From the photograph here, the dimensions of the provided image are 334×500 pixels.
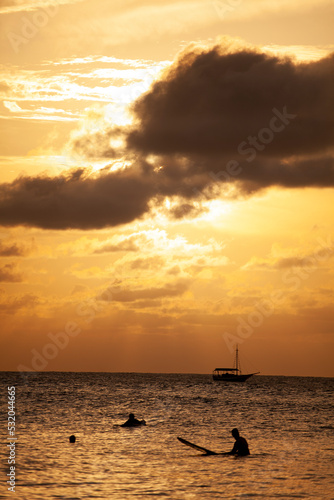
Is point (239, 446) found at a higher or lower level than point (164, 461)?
higher

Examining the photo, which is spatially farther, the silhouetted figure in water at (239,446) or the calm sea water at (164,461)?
the silhouetted figure in water at (239,446)

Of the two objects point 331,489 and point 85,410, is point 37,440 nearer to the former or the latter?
point 331,489

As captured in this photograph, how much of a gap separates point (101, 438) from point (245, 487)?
65.4ft

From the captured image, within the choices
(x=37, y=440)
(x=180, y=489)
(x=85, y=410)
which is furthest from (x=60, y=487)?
(x=85, y=410)

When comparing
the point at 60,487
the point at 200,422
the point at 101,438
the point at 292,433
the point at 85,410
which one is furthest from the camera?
the point at 85,410

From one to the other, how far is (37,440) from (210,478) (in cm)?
1720

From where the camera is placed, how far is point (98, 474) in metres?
31.1

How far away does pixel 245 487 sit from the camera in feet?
94.5

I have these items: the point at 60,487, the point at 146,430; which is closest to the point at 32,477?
the point at 60,487

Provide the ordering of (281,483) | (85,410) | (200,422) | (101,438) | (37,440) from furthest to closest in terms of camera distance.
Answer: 1. (85,410)
2. (200,422)
3. (101,438)
4. (37,440)
5. (281,483)

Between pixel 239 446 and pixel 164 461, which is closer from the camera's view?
pixel 164 461

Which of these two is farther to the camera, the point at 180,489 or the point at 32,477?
the point at 32,477

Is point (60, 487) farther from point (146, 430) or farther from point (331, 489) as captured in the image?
point (146, 430)

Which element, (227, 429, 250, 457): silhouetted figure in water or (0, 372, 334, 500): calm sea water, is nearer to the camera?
(0, 372, 334, 500): calm sea water
